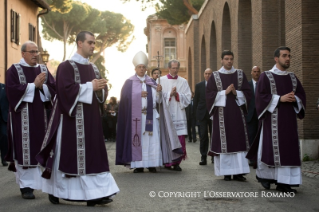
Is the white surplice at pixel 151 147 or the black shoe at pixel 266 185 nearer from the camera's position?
the black shoe at pixel 266 185

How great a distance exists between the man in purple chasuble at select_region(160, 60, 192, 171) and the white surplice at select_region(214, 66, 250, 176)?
2364mm

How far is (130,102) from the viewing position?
1220 centimetres

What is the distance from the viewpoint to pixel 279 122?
8961mm

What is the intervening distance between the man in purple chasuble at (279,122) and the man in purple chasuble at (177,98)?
3858 mm

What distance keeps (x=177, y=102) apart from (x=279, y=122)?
4.34 m

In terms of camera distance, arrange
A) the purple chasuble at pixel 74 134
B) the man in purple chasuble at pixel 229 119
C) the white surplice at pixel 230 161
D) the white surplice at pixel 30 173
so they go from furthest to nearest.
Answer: the man in purple chasuble at pixel 229 119
the white surplice at pixel 230 161
the white surplice at pixel 30 173
the purple chasuble at pixel 74 134

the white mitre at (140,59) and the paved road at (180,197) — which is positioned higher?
the white mitre at (140,59)

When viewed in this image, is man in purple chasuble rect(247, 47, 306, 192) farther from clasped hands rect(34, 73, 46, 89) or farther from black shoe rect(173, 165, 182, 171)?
clasped hands rect(34, 73, 46, 89)

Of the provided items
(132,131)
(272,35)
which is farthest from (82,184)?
(272,35)

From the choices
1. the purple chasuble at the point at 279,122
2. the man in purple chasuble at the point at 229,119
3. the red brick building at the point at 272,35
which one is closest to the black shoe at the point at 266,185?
Answer: the purple chasuble at the point at 279,122

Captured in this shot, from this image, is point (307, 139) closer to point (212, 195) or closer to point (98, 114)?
point (212, 195)

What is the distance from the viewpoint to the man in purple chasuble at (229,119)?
1025 centimetres

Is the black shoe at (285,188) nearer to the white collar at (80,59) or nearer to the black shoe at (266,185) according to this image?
the black shoe at (266,185)

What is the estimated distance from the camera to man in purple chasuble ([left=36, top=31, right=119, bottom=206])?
7.35 m
